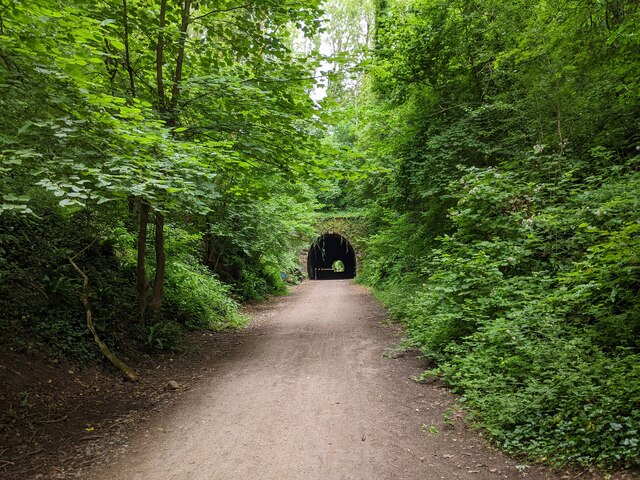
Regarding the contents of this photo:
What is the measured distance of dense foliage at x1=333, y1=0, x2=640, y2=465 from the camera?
12.2 feet

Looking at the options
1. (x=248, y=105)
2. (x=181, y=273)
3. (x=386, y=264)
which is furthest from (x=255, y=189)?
(x=386, y=264)

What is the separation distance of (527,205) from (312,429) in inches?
200

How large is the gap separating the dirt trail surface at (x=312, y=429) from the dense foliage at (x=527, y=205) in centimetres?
51

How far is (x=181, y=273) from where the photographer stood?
32.7 ft

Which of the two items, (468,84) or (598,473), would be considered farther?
(468,84)

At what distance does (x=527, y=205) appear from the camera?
6547mm

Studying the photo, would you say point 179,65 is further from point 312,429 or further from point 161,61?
point 312,429

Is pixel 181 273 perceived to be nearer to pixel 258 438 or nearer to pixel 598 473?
pixel 258 438

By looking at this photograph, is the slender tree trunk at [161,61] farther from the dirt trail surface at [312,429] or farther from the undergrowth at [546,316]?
the undergrowth at [546,316]

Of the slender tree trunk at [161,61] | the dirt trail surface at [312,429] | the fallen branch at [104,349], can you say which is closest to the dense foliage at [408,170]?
the slender tree trunk at [161,61]

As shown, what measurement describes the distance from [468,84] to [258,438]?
929 cm

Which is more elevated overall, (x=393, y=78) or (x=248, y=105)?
(x=393, y=78)

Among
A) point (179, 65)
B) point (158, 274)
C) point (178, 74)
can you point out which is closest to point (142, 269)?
point (158, 274)

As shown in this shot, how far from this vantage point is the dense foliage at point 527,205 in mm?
3717
